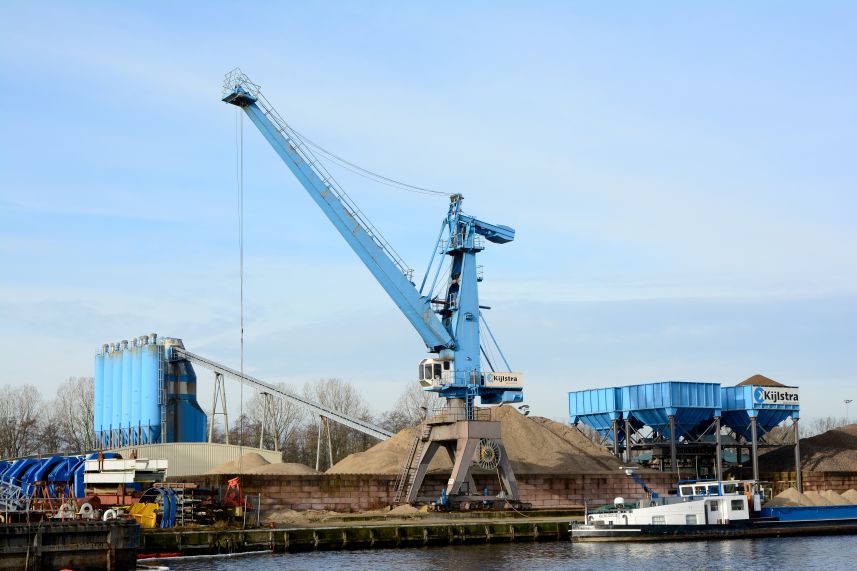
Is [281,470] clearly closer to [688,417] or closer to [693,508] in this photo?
[693,508]

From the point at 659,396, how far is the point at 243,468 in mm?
29160

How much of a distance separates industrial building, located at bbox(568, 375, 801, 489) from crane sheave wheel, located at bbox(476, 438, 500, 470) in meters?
19.3

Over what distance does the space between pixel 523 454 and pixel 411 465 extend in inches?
507

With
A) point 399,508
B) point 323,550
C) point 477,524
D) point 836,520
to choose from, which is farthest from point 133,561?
point 836,520

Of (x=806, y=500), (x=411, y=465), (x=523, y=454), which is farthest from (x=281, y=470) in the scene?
(x=806, y=500)

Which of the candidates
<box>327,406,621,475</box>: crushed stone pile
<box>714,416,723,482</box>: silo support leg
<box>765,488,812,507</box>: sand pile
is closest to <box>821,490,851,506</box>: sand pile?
<box>765,488,812,507</box>: sand pile

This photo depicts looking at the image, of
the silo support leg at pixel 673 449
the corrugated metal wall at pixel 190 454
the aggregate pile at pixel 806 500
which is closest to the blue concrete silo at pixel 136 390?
the corrugated metal wall at pixel 190 454

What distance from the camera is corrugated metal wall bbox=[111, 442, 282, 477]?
6750cm

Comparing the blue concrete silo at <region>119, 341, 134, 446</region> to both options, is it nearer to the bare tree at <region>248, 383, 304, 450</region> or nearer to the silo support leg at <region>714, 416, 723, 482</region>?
the bare tree at <region>248, 383, 304, 450</region>

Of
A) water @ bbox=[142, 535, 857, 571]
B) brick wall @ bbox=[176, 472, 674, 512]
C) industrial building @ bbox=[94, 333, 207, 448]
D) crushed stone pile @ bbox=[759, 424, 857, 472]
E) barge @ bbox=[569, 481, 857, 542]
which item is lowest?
water @ bbox=[142, 535, 857, 571]

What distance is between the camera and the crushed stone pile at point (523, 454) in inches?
2623

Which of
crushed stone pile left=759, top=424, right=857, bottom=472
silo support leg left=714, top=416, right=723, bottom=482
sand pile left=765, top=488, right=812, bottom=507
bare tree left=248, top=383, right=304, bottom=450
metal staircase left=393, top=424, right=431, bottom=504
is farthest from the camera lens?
bare tree left=248, top=383, right=304, bottom=450

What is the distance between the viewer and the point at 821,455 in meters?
Result: 82.8

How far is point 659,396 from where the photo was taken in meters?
74.1
